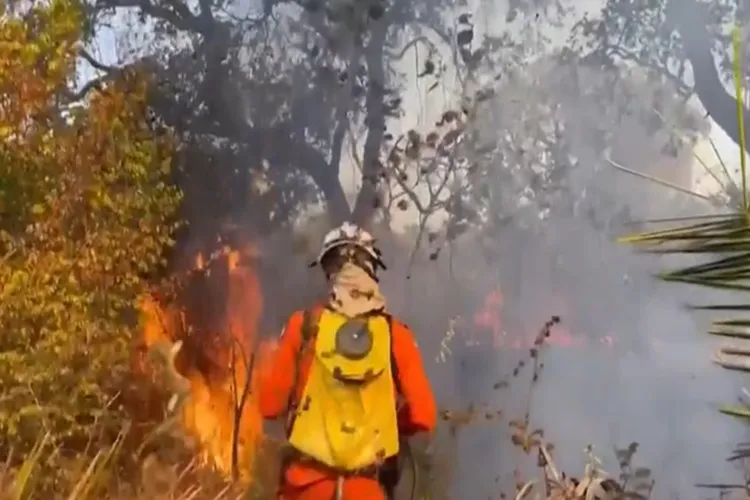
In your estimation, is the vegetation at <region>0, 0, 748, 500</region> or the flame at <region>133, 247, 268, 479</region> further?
the flame at <region>133, 247, 268, 479</region>

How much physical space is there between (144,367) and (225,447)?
0.54 feet

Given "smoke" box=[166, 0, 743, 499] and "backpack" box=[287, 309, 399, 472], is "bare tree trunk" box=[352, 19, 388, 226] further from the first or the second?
"backpack" box=[287, 309, 399, 472]

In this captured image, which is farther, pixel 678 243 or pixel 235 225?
pixel 235 225

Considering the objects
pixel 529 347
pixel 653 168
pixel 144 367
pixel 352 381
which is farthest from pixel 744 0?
pixel 144 367

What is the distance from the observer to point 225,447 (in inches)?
54.0

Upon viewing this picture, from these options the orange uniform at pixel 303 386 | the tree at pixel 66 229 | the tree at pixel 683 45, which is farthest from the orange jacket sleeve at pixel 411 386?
the tree at pixel 683 45

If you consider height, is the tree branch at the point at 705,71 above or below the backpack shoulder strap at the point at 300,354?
above

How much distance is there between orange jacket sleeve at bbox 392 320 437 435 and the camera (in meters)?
1.32

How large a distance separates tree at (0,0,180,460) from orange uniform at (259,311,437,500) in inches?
8.4

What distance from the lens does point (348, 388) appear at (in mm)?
1284

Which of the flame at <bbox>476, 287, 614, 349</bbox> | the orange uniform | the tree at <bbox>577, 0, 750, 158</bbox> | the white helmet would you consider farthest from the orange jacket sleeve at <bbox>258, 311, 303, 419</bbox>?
the tree at <bbox>577, 0, 750, 158</bbox>

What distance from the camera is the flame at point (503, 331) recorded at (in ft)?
4.41

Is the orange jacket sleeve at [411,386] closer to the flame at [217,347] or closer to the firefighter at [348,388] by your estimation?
the firefighter at [348,388]

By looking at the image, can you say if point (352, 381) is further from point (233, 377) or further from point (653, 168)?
point (653, 168)
